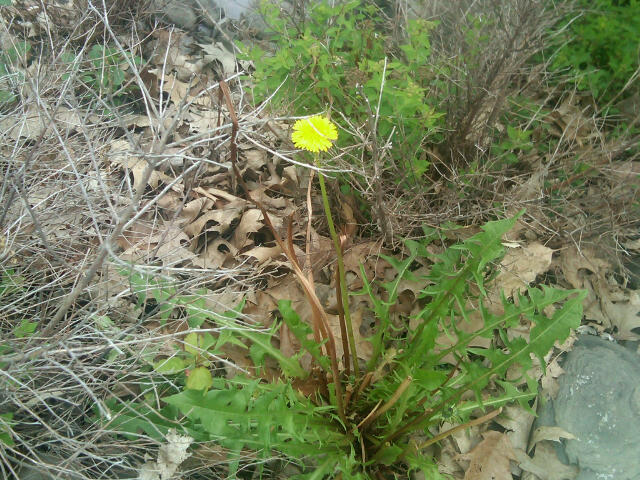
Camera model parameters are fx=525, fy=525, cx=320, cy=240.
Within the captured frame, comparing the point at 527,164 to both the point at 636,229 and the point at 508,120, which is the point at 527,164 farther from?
the point at 636,229

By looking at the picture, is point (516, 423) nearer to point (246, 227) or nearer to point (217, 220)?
point (246, 227)

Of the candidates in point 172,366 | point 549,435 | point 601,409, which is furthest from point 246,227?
point 601,409

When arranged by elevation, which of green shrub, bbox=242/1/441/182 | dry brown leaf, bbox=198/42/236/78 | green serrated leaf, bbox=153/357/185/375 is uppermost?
green shrub, bbox=242/1/441/182

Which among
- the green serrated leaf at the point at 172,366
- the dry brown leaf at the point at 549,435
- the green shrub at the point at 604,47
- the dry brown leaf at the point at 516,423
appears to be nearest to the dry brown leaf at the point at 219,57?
the green shrub at the point at 604,47

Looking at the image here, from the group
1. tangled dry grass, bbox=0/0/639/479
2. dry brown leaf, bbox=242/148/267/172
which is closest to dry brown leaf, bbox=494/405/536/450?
tangled dry grass, bbox=0/0/639/479

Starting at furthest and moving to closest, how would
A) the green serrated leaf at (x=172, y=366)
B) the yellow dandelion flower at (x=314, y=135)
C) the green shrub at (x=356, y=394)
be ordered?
the green serrated leaf at (x=172, y=366)
the green shrub at (x=356, y=394)
the yellow dandelion flower at (x=314, y=135)

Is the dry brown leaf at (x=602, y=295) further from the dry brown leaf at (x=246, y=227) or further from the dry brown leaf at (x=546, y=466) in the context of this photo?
the dry brown leaf at (x=246, y=227)

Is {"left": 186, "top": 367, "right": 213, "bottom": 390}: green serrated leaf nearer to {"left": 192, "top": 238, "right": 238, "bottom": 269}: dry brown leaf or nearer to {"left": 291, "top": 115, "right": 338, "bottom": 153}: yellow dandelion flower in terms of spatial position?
{"left": 192, "top": 238, "right": 238, "bottom": 269}: dry brown leaf
